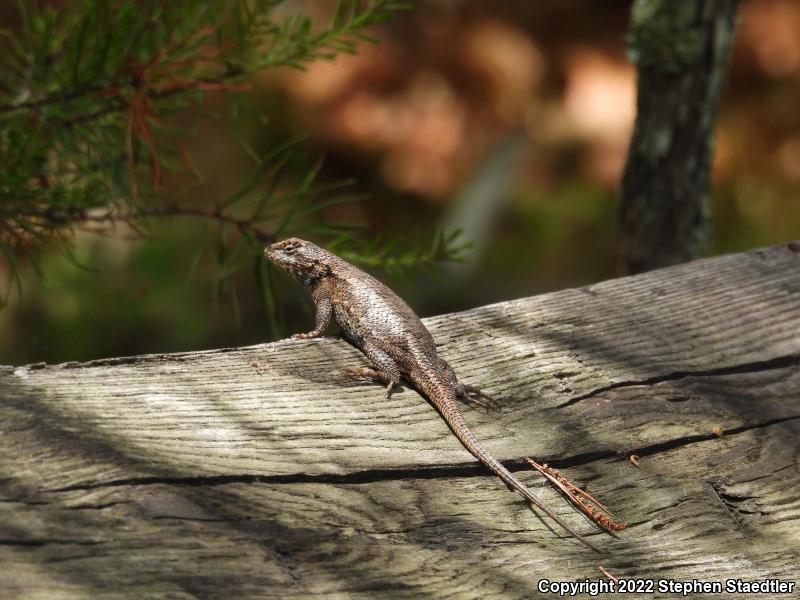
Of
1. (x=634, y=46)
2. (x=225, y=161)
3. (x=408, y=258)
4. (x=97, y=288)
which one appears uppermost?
(x=634, y=46)

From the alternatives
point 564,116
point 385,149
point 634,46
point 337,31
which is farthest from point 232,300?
point 564,116

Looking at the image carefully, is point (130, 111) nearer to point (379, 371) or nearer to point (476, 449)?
point (379, 371)

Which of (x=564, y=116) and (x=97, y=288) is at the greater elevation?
(x=564, y=116)

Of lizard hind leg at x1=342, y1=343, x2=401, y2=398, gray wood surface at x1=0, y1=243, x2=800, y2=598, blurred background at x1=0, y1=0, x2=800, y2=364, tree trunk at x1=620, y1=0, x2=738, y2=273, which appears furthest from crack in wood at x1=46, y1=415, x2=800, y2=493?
blurred background at x1=0, y1=0, x2=800, y2=364

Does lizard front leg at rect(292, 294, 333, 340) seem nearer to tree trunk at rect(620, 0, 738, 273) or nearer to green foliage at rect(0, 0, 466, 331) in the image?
green foliage at rect(0, 0, 466, 331)

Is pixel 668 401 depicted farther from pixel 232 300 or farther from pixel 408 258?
→ pixel 232 300

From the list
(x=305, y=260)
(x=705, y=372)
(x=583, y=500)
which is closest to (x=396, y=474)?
(x=583, y=500)

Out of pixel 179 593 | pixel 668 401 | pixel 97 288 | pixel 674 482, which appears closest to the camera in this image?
pixel 179 593
